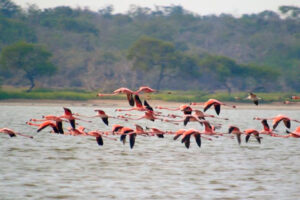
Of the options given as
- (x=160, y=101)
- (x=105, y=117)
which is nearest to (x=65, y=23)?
(x=160, y=101)

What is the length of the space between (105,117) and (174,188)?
2.41 m

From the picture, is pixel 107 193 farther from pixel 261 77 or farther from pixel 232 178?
pixel 261 77

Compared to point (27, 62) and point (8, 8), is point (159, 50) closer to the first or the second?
point (27, 62)

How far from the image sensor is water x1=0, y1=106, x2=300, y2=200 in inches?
625

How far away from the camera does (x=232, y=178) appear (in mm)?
18078

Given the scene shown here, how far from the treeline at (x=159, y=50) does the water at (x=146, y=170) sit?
34.7 m

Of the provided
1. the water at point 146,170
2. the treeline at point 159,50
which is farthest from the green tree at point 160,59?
the water at point 146,170

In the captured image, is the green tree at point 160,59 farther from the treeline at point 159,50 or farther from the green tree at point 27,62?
Answer: the green tree at point 27,62

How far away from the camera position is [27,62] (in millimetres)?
59938

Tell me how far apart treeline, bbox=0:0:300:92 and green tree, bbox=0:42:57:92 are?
0.74 m

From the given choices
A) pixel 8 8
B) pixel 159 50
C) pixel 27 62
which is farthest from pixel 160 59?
pixel 8 8

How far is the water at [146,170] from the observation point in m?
15.9

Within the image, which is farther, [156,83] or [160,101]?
[156,83]

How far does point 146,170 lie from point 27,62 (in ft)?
140
